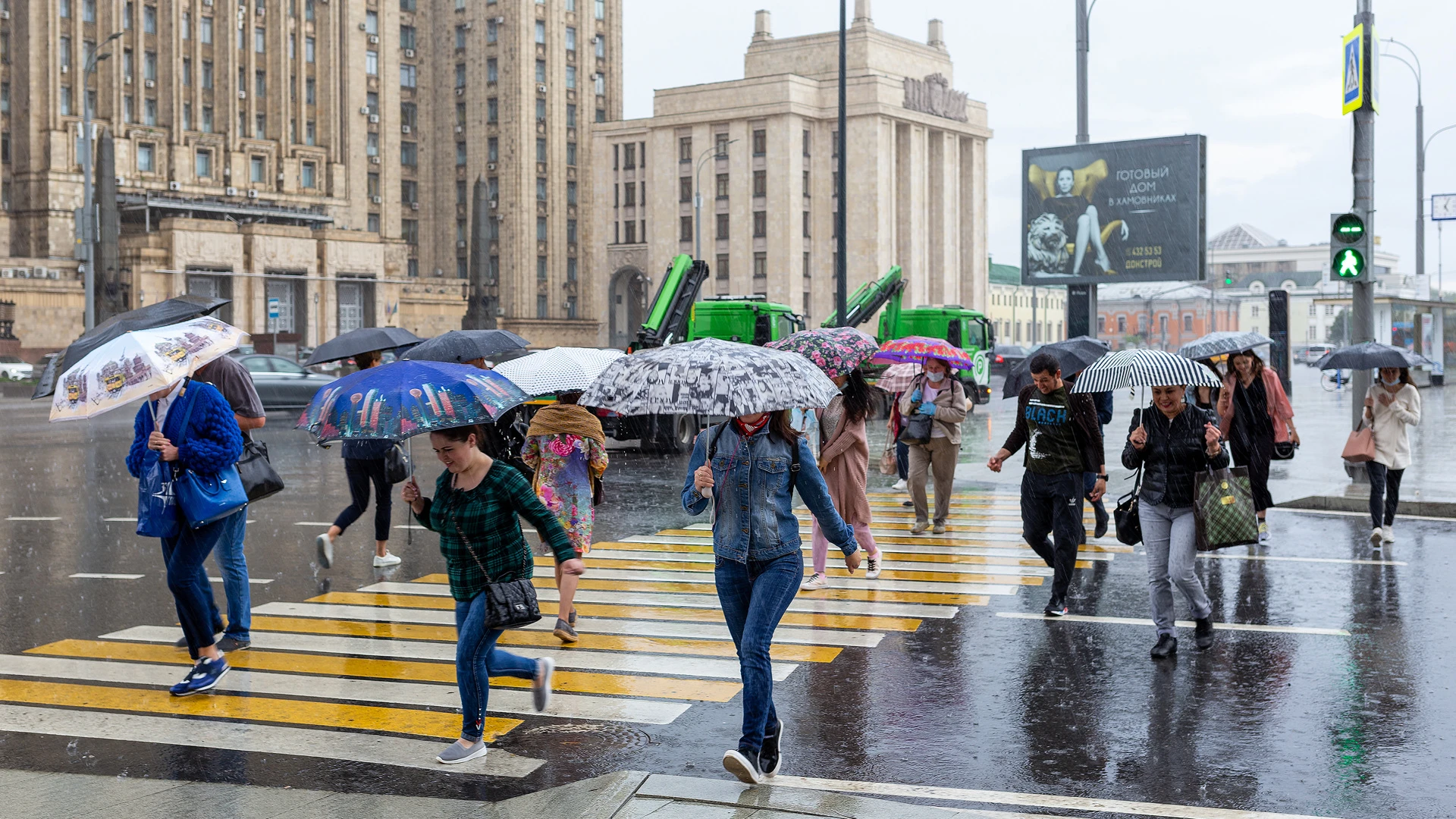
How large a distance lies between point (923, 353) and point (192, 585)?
24.6ft

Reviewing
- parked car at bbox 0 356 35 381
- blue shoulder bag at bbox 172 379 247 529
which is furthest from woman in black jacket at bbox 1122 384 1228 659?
parked car at bbox 0 356 35 381

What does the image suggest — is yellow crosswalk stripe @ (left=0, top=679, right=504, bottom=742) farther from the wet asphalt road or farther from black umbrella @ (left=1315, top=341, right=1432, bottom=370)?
black umbrella @ (left=1315, top=341, right=1432, bottom=370)

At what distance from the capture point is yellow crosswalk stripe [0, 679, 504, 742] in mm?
6598

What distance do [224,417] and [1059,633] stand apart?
508cm

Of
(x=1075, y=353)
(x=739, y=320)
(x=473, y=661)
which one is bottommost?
(x=473, y=661)

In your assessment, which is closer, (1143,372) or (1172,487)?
(1143,372)

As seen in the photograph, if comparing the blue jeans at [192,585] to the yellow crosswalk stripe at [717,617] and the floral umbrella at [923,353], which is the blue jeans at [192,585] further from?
the floral umbrella at [923,353]

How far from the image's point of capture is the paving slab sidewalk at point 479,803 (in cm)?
512

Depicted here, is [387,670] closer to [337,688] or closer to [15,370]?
[337,688]

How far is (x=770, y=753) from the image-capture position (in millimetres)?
5711

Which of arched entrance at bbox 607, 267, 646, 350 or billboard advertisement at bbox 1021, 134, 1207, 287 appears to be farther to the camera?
arched entrance at bbox 607, 267, 646, 350

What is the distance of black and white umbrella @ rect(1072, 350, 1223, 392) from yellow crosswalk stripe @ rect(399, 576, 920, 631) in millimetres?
1898

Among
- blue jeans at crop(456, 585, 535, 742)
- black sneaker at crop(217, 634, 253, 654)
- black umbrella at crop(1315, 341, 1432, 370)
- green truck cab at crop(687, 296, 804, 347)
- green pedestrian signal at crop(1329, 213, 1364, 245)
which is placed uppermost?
green pedestrian signal at crop(1329, 213, 1364, 245)

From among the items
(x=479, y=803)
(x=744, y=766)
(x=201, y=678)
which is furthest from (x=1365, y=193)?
(x=479, y=803)
